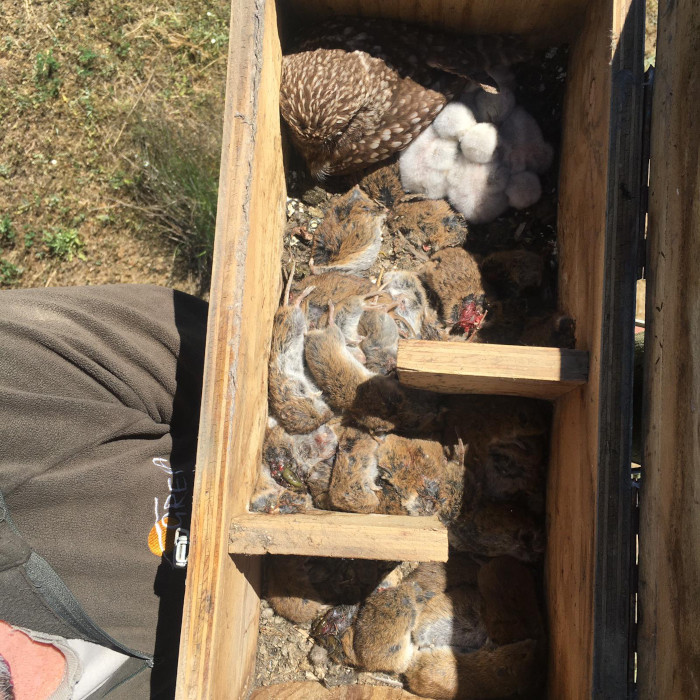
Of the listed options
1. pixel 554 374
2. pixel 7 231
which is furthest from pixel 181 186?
pixel 554 374

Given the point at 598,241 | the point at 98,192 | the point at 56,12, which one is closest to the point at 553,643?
the point at 598,241

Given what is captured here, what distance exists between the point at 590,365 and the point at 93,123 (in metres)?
3.96

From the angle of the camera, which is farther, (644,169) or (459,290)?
(459,290)

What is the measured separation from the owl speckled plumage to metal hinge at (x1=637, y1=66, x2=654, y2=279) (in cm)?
82

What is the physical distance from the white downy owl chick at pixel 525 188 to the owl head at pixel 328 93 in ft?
2.21

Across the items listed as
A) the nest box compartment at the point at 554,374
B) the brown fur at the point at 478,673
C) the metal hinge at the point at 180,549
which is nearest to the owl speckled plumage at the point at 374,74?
the nest box compartment at the point at 554,374

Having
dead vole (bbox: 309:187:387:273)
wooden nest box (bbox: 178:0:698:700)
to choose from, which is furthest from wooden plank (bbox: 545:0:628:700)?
dead vole (bbox: 309:187:387:273)

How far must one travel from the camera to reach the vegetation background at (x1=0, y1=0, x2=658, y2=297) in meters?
4.14

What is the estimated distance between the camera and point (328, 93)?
2375mm

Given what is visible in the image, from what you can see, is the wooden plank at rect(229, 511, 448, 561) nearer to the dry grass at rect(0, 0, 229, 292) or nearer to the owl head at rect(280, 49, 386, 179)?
the owl head at rect(280, 49, 386, 179)

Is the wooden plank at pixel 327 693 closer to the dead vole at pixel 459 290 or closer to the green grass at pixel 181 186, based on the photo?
the dead vole at pixel 459 290

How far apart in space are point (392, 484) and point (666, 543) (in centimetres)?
115

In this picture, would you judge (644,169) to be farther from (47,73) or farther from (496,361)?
(47,73)

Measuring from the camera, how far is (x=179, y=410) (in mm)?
2445
